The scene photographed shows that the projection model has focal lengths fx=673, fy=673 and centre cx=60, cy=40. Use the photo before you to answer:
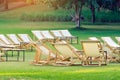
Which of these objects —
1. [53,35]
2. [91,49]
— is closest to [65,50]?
[91,49]

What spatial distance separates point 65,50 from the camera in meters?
22.0

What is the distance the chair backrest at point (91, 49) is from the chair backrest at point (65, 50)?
444mm

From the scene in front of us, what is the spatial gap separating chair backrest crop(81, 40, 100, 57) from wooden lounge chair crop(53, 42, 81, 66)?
32 cm

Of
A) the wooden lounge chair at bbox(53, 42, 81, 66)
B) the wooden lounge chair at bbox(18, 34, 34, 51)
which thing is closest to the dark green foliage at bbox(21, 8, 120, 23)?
the wooden lounge chair at bbox(18, 34, 34, 51)

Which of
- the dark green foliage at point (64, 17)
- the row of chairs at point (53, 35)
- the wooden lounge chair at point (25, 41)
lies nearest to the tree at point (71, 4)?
the dark green foliage at point (64, 17)

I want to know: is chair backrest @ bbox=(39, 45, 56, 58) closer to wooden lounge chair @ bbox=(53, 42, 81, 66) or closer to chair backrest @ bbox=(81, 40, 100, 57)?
wooden lounge chair @ bbox=(53, 42, 81, 66)

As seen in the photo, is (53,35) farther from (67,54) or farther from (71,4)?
(71,4)

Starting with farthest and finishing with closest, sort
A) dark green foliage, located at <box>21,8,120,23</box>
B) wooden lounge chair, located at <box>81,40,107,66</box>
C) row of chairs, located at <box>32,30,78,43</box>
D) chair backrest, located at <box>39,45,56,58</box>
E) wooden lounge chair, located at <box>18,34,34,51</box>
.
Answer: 1. dark green foliage, located at <box>21,8,120,23</box>
2. row of chairs, located at <box>32,30,78,43</box>
3. wooden lounge chair, located at <box>18,34,34,51</box>
4. chair backrest, located at <box>39,45,56,58</box>
5. wooden lounge chair, located at <box>81,40,107,66</box>

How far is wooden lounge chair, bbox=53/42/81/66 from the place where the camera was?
21797 millimetres

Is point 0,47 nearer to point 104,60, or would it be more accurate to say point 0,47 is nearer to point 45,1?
point 104,60

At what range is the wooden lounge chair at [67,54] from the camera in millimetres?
21797

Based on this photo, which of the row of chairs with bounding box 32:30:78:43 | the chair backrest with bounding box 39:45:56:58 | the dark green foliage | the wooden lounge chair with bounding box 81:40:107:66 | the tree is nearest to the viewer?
the wooden lounge chair with bounding box 81:40:107:66

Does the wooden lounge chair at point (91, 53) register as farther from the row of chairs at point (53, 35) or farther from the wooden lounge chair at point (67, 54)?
the row of chairs at point (53, 35)

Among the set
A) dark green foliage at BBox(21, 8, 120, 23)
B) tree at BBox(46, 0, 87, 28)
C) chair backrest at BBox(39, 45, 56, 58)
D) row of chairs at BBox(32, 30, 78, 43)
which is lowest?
dark green foliage at BBox(21, 8, 120, 23)
